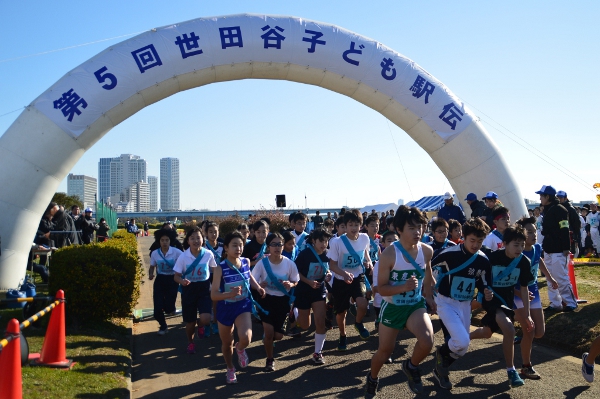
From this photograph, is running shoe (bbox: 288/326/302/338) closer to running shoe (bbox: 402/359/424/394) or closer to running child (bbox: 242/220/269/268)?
running child (bbox: 242/220/269/268)

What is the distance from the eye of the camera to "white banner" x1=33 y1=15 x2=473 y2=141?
11.9 m

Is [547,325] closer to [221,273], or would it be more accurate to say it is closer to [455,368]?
[455,368]

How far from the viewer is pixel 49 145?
38.2 ft

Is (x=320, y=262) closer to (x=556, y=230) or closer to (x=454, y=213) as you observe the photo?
(x=556, y=230)

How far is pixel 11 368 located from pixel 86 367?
89.2 inches

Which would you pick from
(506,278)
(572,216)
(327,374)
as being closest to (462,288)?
(506,278)

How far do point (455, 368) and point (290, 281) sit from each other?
2293 millimetres

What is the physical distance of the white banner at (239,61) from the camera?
467 inches

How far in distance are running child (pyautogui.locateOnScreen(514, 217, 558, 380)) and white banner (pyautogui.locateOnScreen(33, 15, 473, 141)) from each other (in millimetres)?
7335

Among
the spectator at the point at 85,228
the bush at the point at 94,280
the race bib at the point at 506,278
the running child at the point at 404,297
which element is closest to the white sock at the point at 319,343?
the running child at the point at 404,297

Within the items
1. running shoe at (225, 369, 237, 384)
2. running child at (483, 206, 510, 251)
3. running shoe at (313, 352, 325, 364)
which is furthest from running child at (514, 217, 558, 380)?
running shoe at (225, 369, 237, 384)

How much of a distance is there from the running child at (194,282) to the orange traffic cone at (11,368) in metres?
3.49

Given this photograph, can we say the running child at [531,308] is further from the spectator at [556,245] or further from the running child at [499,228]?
the spectator at [556,245]

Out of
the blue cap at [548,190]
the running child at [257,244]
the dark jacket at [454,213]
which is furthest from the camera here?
the dark jacket at [454,213]
